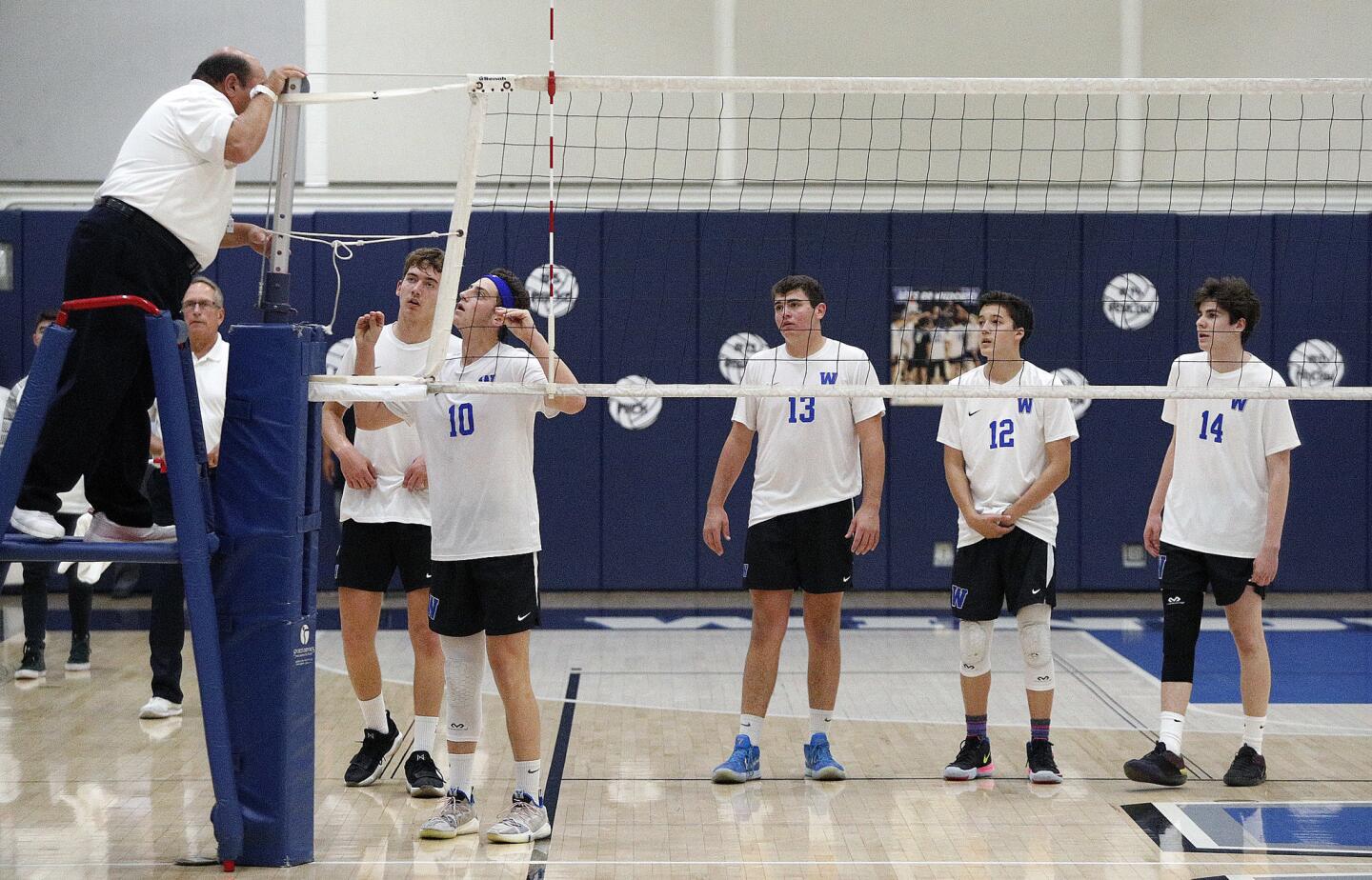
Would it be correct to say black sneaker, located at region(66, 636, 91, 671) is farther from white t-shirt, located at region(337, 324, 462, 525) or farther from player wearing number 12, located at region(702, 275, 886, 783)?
player wearing number 12, located at region(702, 275, 886, 783)

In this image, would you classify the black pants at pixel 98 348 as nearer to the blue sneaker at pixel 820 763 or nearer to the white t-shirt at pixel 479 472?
the white t-shirt at pixel 479 472

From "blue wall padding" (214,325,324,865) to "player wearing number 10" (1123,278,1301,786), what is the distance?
301 cm

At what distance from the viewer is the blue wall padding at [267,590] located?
4090mm

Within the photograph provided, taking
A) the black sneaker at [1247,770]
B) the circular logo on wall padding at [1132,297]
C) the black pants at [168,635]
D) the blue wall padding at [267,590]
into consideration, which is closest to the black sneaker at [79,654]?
Result: the black pants at [168,635]

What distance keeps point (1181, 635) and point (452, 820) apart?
2794 millimetres

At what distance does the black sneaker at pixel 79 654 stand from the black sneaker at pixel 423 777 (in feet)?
10.1

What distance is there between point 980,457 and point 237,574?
2.74m

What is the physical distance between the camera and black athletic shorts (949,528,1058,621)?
16.6 ft

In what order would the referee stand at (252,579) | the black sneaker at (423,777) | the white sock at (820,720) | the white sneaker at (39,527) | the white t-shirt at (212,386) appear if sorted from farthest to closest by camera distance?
the white t-shirt at (212,386), the white sock at (820,720), the black sneaker at (423,777), the white sneaker at (39,527), the referee stand at (252,579)

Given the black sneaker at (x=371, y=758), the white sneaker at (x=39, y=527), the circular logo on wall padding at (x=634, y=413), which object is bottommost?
the black sneaker at (x=371, y=758)

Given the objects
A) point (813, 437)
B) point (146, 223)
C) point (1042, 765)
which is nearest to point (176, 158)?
point (146, 223)

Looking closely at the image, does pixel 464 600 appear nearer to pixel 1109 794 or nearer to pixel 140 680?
pixel 1109 794

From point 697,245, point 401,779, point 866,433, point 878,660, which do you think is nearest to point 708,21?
point 697,245

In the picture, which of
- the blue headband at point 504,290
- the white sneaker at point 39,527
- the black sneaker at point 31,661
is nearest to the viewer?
the white sneaker at point 39,527
